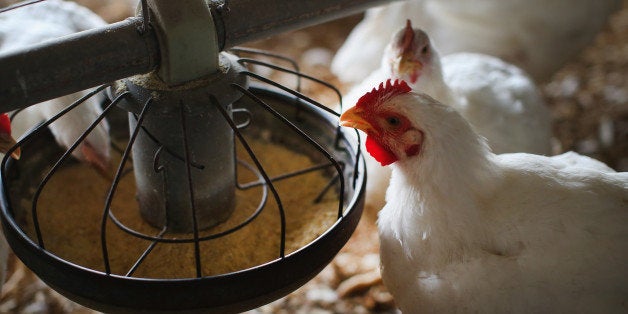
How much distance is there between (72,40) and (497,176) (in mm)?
930

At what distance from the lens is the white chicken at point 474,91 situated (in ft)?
5.92

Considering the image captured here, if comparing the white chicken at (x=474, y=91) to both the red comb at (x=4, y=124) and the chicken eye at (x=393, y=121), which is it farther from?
the red comb at (x=4, y=124)

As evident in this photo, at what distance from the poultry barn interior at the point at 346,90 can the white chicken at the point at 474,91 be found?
26 cm

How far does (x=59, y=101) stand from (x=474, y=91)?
1.25 m

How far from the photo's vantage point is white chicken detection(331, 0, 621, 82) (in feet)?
8.39

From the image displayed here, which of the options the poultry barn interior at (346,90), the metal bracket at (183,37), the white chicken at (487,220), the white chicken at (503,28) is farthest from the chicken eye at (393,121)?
the white chicken at (503,28)

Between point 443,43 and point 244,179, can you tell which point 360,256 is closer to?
point 244,179

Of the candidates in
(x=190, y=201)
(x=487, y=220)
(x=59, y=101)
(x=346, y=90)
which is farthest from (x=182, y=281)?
(x=346, y=90)

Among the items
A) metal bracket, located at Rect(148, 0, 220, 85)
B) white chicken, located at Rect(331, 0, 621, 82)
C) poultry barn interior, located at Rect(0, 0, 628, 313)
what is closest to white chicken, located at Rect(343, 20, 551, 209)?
poultry barn interior, located at Rect(0, 0, 628, 313)

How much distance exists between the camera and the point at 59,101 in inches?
66.3

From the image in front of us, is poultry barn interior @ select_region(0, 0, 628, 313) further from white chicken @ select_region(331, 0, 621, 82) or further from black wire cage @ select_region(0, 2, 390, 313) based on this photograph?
black wire cage @ select_region(0, 2, 390, 313)

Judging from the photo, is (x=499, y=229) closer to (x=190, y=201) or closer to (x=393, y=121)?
(x=393, y=121)

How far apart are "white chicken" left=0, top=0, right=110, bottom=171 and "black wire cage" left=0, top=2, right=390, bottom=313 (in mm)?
80

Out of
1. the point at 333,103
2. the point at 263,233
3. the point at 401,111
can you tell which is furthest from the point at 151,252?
the point at 333,103
